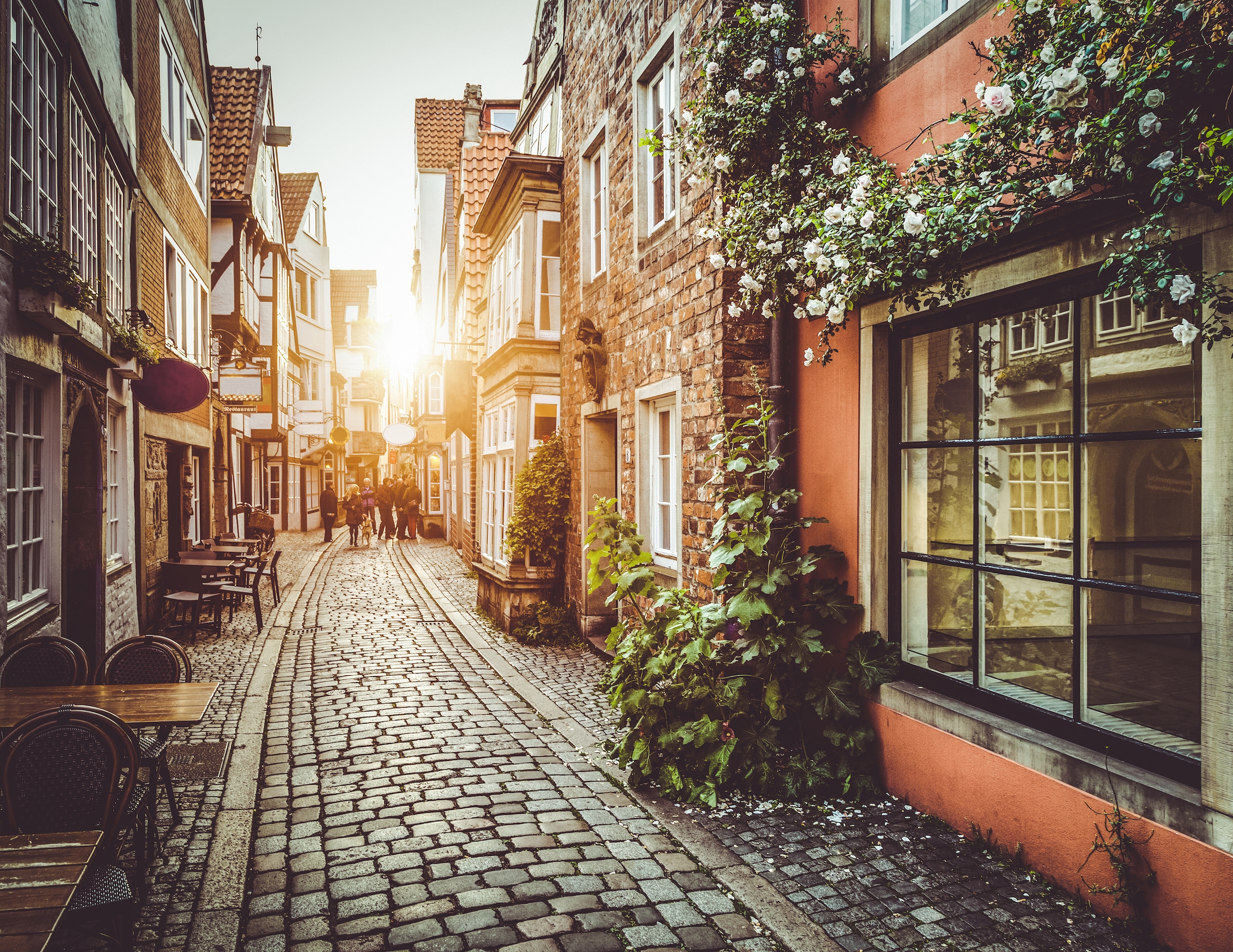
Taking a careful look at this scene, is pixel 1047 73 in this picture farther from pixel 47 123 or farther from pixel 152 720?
pixel 47 123

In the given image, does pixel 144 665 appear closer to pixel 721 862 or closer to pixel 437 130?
pixel 721 862

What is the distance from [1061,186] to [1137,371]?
3.13 ft

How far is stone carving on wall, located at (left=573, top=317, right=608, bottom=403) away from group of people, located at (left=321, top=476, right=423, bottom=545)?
14.9m

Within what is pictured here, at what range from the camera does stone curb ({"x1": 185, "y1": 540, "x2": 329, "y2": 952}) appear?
3.24 metres

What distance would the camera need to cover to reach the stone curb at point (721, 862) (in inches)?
127

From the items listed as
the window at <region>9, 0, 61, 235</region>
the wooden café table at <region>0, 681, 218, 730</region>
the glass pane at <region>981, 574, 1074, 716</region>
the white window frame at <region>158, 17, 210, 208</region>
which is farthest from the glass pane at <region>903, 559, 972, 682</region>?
the white window frame at <region>158, 17, 210, 208</region>

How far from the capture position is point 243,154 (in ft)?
54.0

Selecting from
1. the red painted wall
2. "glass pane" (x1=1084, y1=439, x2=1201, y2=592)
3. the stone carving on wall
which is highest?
the stone carving on wall

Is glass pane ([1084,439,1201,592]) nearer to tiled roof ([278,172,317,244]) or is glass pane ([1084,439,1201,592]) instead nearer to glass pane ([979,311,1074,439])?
glass pane ([979,311,1074,439])

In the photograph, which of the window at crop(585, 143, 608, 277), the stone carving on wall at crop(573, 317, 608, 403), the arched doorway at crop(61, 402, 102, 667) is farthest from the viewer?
the window at crop(585, 143, 608, 277)

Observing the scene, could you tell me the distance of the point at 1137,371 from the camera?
337 centimetres

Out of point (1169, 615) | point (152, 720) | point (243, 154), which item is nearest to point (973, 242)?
point (1169, 615)

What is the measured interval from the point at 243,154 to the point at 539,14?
7.35 meters

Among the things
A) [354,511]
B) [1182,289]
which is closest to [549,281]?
[1182,289]
